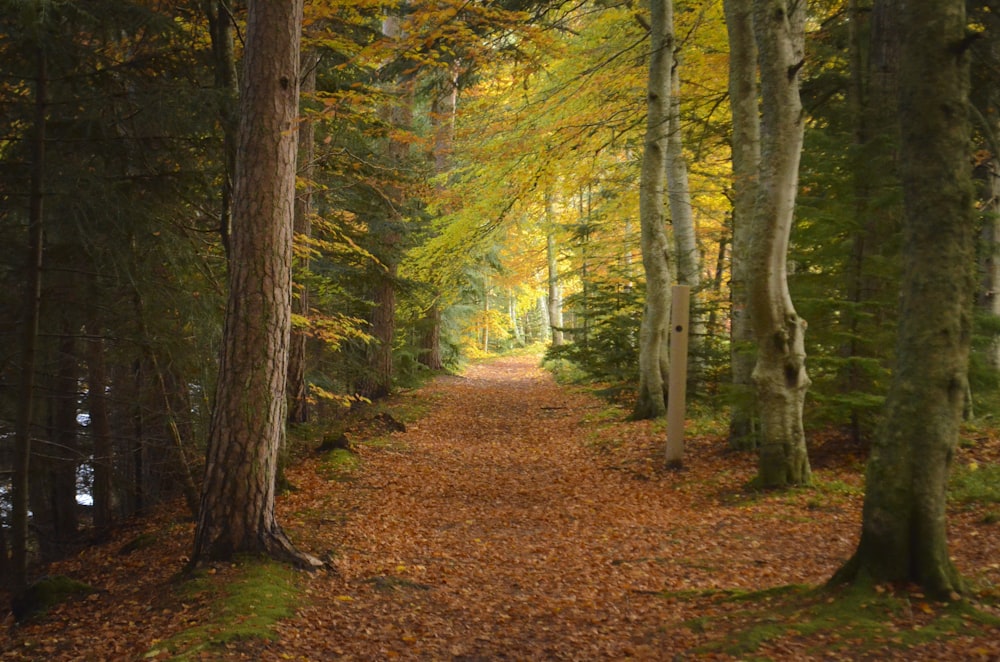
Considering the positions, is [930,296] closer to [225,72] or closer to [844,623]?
[844,623]

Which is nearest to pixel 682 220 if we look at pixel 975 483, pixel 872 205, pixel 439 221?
pixel 439 221

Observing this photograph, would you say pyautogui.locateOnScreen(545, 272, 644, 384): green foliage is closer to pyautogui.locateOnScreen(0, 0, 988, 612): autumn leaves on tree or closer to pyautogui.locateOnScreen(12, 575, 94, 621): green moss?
pyautogui.locateOnScreen(0, 0, 988, 612): autumn leaves on tree

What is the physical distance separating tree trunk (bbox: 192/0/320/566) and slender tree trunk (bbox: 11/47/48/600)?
1.75m

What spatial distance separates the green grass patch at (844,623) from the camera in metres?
3.62

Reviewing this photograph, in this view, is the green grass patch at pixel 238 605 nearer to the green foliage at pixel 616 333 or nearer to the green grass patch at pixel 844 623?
the green grass patch at pixel 844 623

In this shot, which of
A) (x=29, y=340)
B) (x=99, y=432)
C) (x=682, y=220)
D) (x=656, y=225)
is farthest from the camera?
(x=682, y=220)

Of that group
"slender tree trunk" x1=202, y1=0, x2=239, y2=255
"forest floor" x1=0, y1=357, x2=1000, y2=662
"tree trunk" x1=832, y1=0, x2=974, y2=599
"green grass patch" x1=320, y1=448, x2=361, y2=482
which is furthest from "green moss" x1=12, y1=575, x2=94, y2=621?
"tree trunk" x1=832, y1=0, x2=974, y2=599

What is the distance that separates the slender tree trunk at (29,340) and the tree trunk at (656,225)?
26.6 feet

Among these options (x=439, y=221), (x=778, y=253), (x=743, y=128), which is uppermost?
(x=743, y=128)

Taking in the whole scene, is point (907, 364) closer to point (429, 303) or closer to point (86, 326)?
point (86, 326)

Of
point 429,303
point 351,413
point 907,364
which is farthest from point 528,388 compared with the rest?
point 907,364

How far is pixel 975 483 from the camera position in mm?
7156

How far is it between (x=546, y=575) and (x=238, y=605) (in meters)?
2.64

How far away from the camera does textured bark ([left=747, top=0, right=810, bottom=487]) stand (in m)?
7.25
